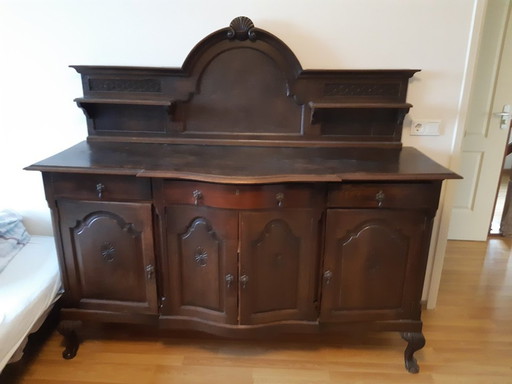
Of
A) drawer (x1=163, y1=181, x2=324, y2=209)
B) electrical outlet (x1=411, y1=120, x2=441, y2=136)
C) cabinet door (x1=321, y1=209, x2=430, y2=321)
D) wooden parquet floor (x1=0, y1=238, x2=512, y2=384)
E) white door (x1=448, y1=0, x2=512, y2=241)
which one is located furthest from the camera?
white door (x1=448, y1=0, x2=512, y2=241)

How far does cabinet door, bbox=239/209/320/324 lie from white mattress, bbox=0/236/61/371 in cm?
90

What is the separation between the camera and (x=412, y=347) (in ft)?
5.72

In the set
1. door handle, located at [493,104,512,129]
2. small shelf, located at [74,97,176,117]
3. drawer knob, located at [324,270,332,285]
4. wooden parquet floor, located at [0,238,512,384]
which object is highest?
small shelf, located at [74,97,176,117]

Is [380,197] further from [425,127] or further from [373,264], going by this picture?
[425,127]

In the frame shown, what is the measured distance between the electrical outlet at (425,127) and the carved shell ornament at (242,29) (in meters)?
0.91

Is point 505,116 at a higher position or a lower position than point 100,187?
higher

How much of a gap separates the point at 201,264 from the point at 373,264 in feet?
2.40

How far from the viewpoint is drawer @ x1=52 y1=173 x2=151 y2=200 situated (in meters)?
1.51

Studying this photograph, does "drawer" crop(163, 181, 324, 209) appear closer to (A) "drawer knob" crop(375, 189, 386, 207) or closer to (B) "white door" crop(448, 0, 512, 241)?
(A) "drawer knob" crop(375, 189, 386, 207)

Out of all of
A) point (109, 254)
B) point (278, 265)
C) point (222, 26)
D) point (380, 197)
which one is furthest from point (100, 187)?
point (380, 197)

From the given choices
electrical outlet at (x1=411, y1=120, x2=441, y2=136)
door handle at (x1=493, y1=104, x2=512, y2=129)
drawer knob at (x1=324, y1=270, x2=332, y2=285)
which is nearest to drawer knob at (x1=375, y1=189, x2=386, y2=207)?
drawer knob at (x1=324, y1=270, x2=332, y2=285)

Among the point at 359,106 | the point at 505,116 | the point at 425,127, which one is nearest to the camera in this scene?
the point at 359,106

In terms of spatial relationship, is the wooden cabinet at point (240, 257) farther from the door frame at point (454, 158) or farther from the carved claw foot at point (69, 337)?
the door frame at point (454, 158)

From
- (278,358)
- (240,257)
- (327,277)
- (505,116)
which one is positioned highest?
(505,116)
